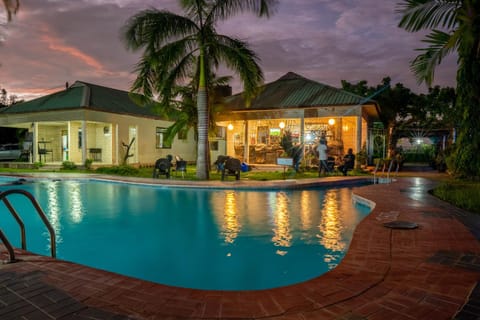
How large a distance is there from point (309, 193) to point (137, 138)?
1351cm

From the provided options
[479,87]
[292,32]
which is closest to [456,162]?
[479,87]

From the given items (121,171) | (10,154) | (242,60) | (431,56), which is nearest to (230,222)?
(431,56)

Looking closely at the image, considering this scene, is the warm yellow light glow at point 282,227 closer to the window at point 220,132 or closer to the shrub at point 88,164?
the window at point 220,132

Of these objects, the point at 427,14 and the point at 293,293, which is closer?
the point at 293,293

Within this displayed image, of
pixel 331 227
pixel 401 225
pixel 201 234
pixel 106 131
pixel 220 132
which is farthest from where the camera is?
pixel 106 131

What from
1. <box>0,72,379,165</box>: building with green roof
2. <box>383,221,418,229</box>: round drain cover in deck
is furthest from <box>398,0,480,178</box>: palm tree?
<box>0,72,379,165</box>: building with green roof

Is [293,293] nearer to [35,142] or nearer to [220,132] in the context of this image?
[220,132]

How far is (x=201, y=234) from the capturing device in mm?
6129

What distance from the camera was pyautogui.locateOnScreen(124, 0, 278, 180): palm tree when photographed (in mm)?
12242

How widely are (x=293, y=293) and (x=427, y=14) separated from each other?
27.5 ft

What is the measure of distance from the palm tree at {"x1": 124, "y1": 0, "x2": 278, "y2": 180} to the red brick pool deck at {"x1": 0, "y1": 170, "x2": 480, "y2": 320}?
32.5 feet

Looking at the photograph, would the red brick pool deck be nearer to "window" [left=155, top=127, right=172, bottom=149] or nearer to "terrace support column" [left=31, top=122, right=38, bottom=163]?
"terrace support column" [left=31, top=122, right=38, bottom=163]

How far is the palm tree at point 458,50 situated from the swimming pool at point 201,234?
11.4 ft

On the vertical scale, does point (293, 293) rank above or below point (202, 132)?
below
